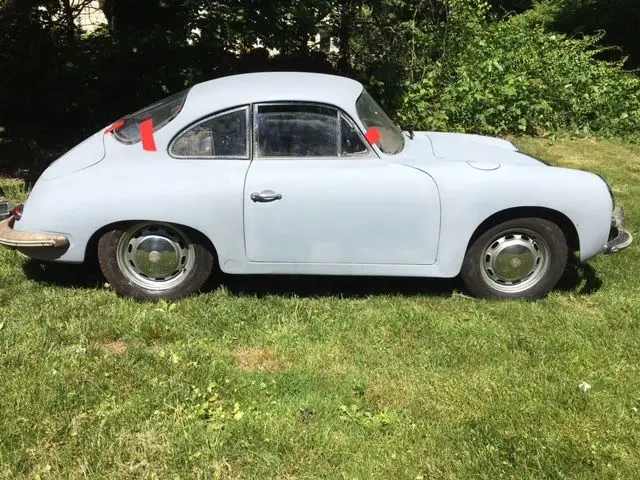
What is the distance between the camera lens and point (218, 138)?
14.1 feet

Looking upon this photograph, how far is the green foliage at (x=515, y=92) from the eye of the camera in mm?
9594

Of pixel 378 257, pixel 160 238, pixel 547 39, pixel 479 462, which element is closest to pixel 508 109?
pixel 547 39

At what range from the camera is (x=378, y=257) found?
431 cm

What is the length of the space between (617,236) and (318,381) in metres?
2.44

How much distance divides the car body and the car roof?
1cm

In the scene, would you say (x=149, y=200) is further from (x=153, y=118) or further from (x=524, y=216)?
(x=524, y=216)

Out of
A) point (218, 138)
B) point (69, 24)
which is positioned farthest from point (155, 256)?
point (69, 24)

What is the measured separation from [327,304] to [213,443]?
1608mm

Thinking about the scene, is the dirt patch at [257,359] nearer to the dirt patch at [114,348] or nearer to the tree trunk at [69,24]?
the dirt patch at [114,348]

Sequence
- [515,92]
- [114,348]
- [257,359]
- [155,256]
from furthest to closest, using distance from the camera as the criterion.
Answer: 1. [515,92]
2. [155,256]
3. [114,348]
4. [257,359]

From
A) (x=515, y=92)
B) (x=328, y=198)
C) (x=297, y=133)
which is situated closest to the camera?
(x=328, y=198)

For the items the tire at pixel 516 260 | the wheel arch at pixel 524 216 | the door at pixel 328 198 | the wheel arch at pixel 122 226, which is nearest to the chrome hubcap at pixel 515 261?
the tire at pixel 516 260

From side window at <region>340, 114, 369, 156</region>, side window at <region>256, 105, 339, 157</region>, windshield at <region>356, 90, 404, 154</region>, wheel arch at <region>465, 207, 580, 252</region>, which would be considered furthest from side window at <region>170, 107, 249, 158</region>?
wheel arch at <region>465, 207, 580, 252</region>

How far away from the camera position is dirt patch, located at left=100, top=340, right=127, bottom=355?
387 cm
